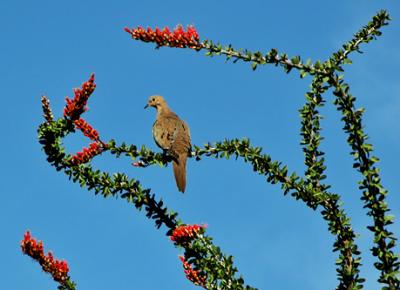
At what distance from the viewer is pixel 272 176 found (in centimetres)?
616

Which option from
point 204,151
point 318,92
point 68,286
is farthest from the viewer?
point 204,151

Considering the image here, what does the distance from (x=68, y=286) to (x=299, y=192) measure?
2.34 meters

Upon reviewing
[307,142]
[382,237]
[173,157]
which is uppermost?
[173,157]

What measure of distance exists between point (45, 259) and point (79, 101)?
5.24 feet

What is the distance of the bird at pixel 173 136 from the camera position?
9391mm

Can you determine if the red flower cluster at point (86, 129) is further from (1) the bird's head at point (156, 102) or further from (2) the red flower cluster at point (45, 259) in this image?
(1) the bird's head at point (156, 102)

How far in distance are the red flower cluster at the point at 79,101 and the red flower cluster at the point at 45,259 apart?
145 cm

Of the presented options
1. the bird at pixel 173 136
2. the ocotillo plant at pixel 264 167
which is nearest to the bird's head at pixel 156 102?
the bird at pixel 173 136

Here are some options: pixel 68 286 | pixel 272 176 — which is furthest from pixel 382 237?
pixel 68 286

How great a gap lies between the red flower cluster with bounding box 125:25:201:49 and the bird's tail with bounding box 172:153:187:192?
3.66 meters

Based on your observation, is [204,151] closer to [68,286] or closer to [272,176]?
[272,176]

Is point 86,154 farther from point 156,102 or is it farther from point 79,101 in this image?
point 156,102

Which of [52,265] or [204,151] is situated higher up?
[204,151]

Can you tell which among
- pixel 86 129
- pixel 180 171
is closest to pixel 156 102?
pixel 180 171
